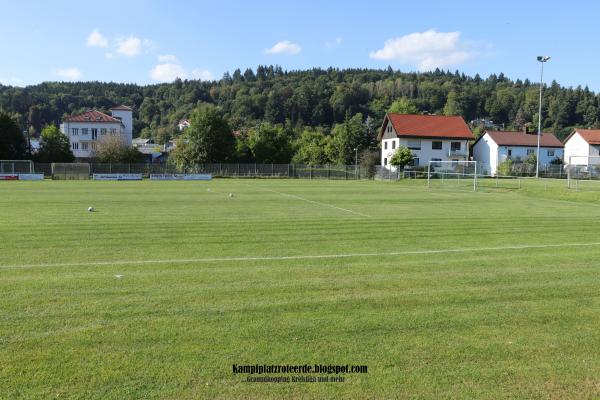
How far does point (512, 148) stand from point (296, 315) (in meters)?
83.1

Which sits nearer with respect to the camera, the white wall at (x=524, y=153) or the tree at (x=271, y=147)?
the tree at (x=271, y=147)

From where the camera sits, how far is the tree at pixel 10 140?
65750mm

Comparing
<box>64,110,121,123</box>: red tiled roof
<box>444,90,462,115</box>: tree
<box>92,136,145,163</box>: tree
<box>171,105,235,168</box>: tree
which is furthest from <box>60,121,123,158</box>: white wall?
<box>444,90,462,115</box>: tree

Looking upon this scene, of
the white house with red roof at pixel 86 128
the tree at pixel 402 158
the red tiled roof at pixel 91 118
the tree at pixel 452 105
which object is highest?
the tree at pixel 452 105

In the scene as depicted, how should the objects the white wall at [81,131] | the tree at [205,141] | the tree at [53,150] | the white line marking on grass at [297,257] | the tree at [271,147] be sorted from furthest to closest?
the white wall at [81,131] → the tree at [271,147] → the tree at [205,141] → the tree at [53,150] → the white line marking on grass at [297,257]

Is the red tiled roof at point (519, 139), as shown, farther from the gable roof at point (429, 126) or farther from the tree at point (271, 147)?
the tree at point (271, 147)

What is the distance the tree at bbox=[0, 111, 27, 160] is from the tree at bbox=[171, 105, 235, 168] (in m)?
20.4

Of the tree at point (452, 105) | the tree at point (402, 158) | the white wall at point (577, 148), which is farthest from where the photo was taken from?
the tree at point (452, 105)

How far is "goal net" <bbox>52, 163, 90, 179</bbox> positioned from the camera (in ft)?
201

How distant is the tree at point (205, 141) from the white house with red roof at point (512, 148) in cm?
4021

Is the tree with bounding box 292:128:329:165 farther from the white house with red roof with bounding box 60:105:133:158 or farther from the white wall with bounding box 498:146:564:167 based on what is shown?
the white house with red roof with bounding box 60:105:133:158

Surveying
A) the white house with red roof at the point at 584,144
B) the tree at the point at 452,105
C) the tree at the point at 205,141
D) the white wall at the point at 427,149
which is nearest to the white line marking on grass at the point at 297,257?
the white wall at the point at 427,149

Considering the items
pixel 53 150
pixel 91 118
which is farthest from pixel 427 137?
pixel 91 118

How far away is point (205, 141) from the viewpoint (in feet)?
240
